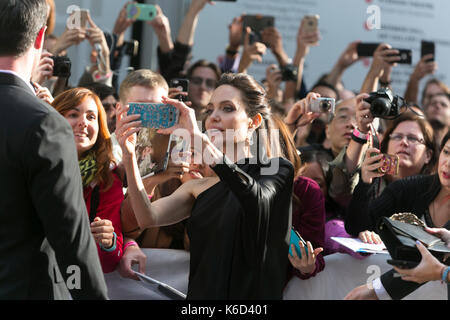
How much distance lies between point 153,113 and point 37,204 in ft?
3.69

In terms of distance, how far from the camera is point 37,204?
1880 mm

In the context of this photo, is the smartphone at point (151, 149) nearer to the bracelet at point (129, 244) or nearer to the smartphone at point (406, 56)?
the bracelet at point (129, 244)

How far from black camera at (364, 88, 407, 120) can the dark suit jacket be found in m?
1.95

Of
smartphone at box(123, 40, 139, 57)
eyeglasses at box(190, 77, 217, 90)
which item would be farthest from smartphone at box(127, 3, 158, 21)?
eyeglasses at box(190, 77, 217, 90)

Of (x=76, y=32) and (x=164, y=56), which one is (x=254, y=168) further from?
(x=164, y=56)

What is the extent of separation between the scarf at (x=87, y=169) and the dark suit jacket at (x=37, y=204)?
128cm

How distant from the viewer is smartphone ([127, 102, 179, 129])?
293 cm

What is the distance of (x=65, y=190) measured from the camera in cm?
189

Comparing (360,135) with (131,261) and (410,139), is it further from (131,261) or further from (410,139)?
(131,261)

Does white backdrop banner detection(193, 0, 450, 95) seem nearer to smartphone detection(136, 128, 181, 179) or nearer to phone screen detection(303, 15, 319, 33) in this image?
phone screen detection(303, 15, 319, 33)

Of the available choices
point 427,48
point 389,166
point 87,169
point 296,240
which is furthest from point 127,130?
point 427,48

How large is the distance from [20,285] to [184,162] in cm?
147

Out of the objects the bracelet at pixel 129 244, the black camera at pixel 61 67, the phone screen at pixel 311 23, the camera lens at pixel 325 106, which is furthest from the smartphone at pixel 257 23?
the bracelet at pixel 129 244
